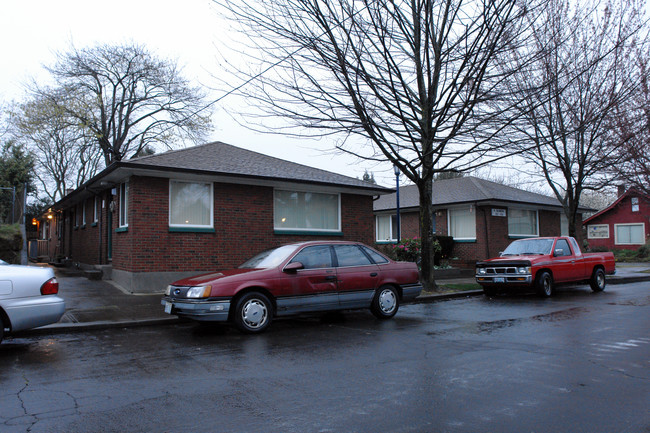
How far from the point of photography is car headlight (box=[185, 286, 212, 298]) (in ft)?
25.2

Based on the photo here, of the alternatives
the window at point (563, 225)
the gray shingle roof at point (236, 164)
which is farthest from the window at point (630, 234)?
the gray shingle roof at point (236, 164)

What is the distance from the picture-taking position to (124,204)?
14.5m

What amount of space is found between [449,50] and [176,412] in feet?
36.0

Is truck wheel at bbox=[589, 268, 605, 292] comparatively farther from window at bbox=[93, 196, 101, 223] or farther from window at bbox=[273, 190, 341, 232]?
window at bbox=[93, 196, 101, 223]

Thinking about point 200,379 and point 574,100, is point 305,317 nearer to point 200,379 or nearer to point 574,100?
point 200,379

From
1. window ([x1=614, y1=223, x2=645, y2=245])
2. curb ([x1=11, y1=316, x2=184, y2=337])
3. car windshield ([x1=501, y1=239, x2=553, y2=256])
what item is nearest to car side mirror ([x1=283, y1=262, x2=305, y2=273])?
curb ([x1=11, y1=316, x2=184, y2=337])

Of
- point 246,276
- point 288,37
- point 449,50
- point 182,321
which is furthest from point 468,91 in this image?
point 182,321

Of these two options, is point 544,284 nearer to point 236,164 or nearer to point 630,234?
point 236,164

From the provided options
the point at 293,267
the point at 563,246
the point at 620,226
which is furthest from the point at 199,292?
the point at 620,226

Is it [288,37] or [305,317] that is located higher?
[288,37]

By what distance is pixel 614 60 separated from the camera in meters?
16.1

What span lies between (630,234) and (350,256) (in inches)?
1490

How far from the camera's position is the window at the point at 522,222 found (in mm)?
23770

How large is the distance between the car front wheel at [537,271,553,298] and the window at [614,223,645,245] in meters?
30.4
